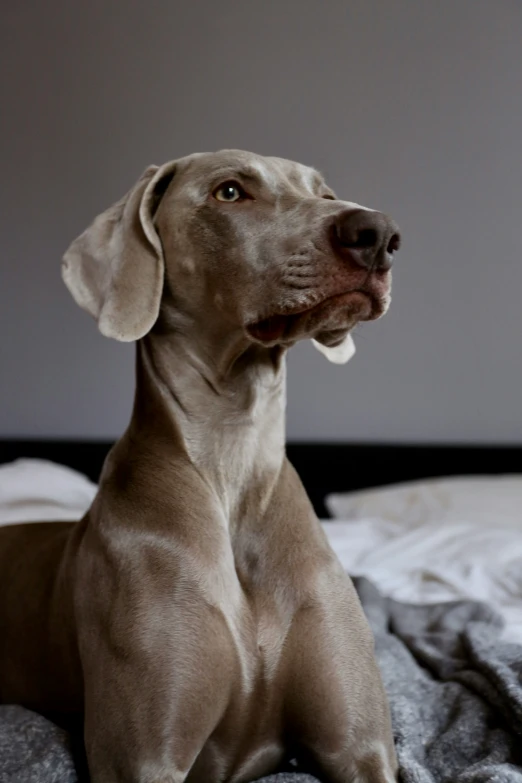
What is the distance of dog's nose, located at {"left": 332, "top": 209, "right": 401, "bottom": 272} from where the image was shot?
933 millimetres

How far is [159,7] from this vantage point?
3.20m

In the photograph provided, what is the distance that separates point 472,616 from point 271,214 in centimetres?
104

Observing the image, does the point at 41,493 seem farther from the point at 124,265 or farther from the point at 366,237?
the point at 366,237

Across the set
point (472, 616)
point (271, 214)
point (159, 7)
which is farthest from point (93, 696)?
point (159, 7)

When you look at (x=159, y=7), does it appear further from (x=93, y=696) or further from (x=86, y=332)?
(x=93, y=696)

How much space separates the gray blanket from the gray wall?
1569 mm

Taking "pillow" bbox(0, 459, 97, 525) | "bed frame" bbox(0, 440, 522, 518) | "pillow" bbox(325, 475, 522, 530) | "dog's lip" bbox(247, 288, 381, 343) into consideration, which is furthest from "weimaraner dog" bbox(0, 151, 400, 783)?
"bed frame" bbox(0, 440, 522, 518)

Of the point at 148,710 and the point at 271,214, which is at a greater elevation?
the point at 271,214

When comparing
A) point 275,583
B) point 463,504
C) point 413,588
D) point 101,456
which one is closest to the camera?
point 275,583

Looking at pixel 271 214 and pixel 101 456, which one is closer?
pixel 271 214

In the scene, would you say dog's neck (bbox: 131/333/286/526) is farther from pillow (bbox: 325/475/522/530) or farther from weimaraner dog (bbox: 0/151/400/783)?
pillow (bbox: 325/475/522/530)

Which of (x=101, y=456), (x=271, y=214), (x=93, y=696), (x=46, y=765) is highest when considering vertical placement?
(x=271, y=214)

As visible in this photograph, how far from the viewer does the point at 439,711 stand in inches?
51.0

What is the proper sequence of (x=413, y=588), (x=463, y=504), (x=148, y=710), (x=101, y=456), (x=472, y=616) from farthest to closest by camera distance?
(x=101, y=456)
(x=463, y=504)
(x=413, y=588)
(x=472, y=616)
(x=148, y=710)
